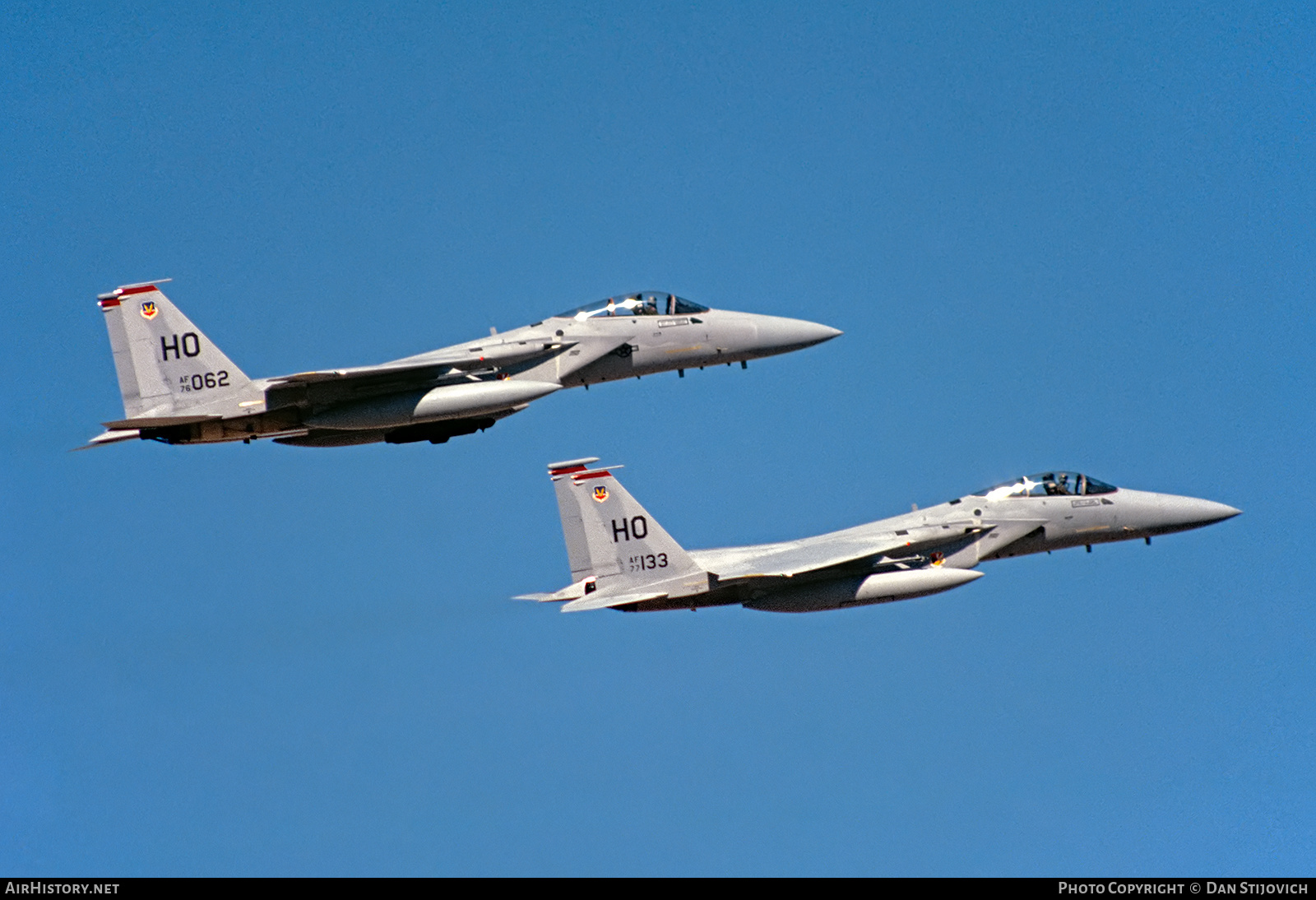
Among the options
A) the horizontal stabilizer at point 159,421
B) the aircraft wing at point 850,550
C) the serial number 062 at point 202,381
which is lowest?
the aircraft wing at point 850,550

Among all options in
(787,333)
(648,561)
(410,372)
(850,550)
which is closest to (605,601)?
(648,561)

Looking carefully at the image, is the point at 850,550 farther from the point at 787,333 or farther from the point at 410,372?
the point at 410,372

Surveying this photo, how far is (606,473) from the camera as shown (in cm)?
4559

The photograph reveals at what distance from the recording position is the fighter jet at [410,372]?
44.5m

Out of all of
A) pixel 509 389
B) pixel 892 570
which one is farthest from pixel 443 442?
pixel 892 570

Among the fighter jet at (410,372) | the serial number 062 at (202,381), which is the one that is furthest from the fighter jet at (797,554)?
the serial number 062 at (202,381)

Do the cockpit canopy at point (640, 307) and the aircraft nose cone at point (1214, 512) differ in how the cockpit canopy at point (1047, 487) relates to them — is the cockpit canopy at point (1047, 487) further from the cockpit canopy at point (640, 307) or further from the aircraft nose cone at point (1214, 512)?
the cockpit canopy at point (640, 307)

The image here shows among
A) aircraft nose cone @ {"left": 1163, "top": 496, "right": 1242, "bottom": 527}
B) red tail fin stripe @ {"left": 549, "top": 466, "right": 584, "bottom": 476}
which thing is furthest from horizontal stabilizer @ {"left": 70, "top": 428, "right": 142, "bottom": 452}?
aircraft nose cone @ {"left": 1163, "top": 496, "right": 1242, "bottom": 527}

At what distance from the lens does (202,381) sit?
1758 inches

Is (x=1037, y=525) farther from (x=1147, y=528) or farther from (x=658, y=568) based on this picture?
(x=658, y=568)

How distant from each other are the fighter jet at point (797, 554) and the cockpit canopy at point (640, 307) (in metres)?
3.34
